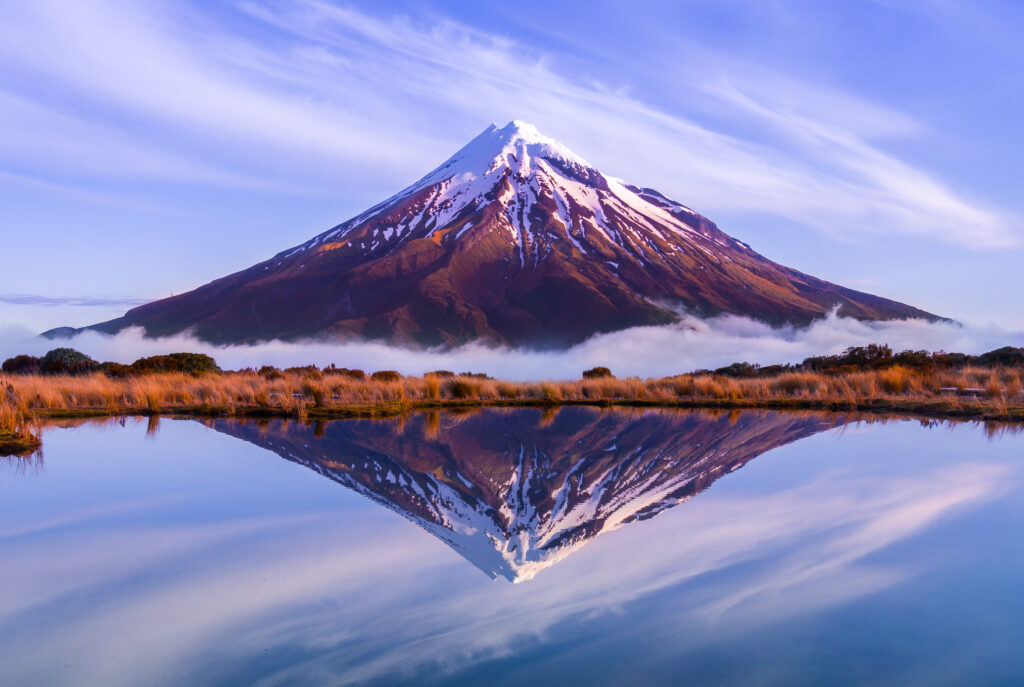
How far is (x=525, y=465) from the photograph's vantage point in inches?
304

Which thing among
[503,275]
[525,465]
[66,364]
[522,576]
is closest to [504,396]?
[525,465]

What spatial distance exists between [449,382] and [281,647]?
52.3 ft

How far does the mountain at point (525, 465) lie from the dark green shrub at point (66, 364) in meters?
14.4

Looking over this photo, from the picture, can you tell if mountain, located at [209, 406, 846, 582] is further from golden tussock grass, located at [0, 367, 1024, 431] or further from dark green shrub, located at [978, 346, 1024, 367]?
dark green shrub, located at [978, 346, 1024, 367]

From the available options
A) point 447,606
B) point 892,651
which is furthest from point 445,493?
point 892,651

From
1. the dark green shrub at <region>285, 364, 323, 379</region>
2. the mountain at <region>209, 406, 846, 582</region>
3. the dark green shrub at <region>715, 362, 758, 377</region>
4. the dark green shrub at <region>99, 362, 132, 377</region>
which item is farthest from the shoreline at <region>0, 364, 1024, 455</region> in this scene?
the dark green shrub at <region>715, 362, 758, 377</region>

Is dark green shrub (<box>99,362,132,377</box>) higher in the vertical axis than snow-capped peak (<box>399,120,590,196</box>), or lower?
lower

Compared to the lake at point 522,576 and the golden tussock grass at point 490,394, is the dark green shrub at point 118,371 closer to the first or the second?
the golden tussock grass at point 490,394

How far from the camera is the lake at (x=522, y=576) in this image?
2.89 m

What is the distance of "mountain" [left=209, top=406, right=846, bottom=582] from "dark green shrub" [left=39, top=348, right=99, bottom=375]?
14.4 m

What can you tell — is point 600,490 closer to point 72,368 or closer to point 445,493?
point 445,493

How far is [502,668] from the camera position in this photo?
2.85m

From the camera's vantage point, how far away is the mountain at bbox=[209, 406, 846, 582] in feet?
16.3

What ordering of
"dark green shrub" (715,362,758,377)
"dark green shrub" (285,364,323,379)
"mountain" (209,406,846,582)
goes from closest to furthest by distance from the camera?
1. "mountain" (209,406,846,582)
2. "dark green shrub" (285,364,323,379)
3. "dark green shrub" (715,362,758,377)
